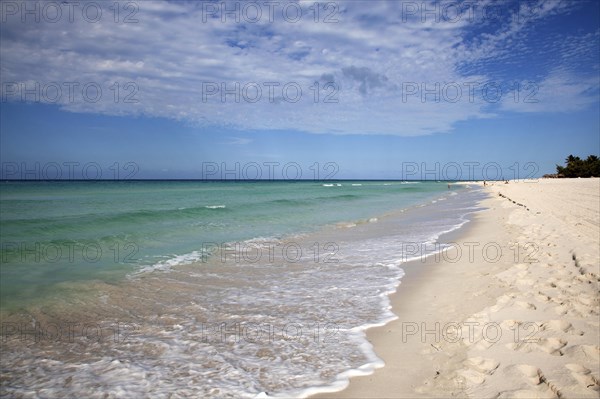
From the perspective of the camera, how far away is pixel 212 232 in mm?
14039

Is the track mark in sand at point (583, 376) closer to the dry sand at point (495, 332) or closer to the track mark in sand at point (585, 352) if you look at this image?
the dry sand at point (495, 332)

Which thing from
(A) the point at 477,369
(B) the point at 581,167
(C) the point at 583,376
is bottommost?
(A) the point at 477,369

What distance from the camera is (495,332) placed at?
3996mm

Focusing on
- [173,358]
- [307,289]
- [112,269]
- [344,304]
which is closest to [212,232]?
[112,269]

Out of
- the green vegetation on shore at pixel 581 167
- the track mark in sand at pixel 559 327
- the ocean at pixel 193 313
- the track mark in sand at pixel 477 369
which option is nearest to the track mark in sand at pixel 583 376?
the track mark in sand at pixel 477 369

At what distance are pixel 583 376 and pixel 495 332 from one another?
1056mm

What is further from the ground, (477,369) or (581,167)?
(581,167)

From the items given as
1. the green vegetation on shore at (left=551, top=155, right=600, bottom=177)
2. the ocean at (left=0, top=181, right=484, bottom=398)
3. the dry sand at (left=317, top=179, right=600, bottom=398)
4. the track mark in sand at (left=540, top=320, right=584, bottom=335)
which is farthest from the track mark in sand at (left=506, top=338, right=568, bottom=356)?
the green vegetation on shore at (left=551, top=155, right=600, bottom=177)

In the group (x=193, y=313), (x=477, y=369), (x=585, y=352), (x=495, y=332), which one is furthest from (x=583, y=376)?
(x=193, y=313)

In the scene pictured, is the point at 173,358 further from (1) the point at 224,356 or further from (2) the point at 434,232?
(2) the point at 434,232

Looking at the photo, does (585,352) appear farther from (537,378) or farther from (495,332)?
(495,332)

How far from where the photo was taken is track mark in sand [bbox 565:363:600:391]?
2.83 meters

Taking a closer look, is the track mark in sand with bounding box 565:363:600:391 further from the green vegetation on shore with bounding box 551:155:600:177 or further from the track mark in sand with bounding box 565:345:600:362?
the green vegetation on shore with bounding box 551:155:600:177

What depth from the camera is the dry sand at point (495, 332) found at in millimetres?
3045
